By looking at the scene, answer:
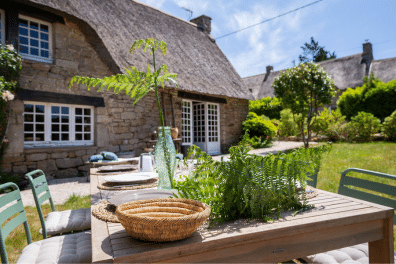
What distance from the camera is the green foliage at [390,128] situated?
1052cm

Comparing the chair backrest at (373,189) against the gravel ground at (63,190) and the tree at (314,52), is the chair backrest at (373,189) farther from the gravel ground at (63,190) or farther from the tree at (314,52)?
the tree at (314,52)

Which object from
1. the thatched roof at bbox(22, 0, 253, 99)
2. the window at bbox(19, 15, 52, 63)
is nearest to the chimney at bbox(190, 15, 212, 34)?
the thatched roof at bbox(22, 0, 253, 99)

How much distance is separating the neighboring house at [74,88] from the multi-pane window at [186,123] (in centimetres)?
27

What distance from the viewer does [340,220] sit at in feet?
3.05

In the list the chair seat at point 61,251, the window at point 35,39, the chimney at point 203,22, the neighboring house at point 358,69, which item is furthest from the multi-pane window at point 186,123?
the neighboring house at point 358,69

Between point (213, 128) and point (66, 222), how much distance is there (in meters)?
8.19

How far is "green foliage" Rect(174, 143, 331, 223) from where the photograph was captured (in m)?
0.91

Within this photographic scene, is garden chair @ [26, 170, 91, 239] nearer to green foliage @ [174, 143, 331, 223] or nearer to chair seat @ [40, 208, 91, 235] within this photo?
chair seat @ [40, 208, 91, 235]

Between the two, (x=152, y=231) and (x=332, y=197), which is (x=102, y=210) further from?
(x=332, y=197)

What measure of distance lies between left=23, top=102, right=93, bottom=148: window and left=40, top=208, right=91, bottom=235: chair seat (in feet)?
13.8

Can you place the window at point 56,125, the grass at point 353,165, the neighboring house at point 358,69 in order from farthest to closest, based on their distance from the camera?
the neighboring house at point 358,69
the window at point 56,125
the grass at point 353,165

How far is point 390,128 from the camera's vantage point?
35.0 ft

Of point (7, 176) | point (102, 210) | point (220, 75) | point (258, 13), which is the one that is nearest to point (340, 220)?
point (102, 210)

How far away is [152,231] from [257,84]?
25.0 meters
